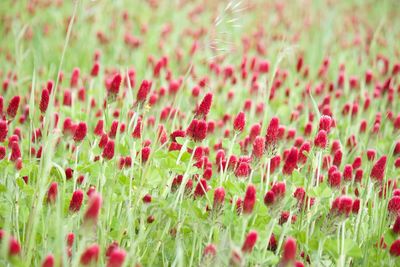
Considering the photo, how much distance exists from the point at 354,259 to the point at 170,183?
0.61m

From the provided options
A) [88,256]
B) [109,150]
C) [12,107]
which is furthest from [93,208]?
[12,107]

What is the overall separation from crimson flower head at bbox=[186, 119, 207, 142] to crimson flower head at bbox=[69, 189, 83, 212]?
422 mm

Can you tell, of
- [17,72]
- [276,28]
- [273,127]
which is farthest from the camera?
[276,28]

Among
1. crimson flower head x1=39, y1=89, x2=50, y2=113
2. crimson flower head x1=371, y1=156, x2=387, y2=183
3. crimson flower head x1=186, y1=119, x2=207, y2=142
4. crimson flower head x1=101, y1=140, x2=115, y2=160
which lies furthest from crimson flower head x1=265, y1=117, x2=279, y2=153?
crimson flower head x1=39, y1=89, x2=50, y2=113

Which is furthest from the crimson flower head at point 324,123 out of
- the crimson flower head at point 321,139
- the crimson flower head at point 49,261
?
the crimson flower head at point 49,261

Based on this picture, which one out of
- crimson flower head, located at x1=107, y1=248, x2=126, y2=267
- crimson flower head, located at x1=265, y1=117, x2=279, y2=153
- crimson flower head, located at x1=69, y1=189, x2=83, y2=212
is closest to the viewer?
crimson flower head, located at x1=107, y1=248, x2=126, y2=267

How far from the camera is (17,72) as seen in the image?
10.6 ft

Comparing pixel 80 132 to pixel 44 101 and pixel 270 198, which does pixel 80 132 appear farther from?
pixel 270 198

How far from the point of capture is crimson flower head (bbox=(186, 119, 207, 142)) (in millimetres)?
1886

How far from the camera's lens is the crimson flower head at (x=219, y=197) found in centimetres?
168

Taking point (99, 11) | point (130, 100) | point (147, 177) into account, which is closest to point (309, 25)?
point (99, 11)

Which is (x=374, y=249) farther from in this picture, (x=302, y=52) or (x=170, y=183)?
(x=302, y=52)

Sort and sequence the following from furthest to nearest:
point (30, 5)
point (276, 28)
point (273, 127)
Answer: point (276, 28) → point (30, 5) → point (273, 127)

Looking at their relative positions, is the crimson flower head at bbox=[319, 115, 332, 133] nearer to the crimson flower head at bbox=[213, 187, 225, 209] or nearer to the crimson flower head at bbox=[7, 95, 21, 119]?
the crimson flower head at bbox=[213, 187, 225, 209]
